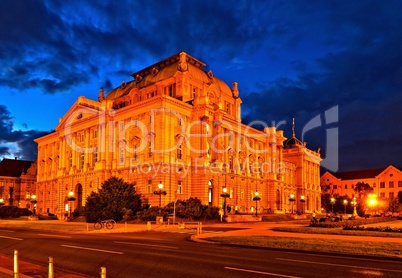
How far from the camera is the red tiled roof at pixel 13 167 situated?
4029 inches

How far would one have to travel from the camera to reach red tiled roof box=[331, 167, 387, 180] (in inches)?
5605

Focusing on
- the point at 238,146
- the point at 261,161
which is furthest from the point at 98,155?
the point at 261,161

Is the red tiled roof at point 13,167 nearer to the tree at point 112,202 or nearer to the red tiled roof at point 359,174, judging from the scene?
the tree at point 112,202

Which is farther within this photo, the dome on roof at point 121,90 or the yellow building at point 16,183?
the yellow building at point 16,183

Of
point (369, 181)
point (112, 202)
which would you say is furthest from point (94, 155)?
point (369, 181)

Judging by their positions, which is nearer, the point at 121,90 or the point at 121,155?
Answer: the point at 121,155

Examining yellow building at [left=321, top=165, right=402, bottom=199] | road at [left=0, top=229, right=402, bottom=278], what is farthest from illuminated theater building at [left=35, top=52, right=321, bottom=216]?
yellow building at [left=321, top=165, right=402, bottom=199]

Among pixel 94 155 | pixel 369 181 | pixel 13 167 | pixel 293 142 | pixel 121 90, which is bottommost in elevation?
pixel 369 181

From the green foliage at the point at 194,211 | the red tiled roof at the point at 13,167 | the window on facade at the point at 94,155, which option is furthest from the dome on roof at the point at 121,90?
the red tiled roof at the point at 13,167

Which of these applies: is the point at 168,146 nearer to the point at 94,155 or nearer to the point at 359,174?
the point at 94,155

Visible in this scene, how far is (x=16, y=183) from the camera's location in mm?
101812

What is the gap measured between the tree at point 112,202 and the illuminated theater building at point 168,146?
5.00m

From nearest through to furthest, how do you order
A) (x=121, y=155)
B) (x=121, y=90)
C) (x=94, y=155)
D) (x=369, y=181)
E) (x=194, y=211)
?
1. (x=194, y=211)
2. (x=121, y=155)
3. (x=94, y=155)
4. (x=121, y=90)
5. (x=369, y=181)

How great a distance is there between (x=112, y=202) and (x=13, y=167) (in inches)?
2613
